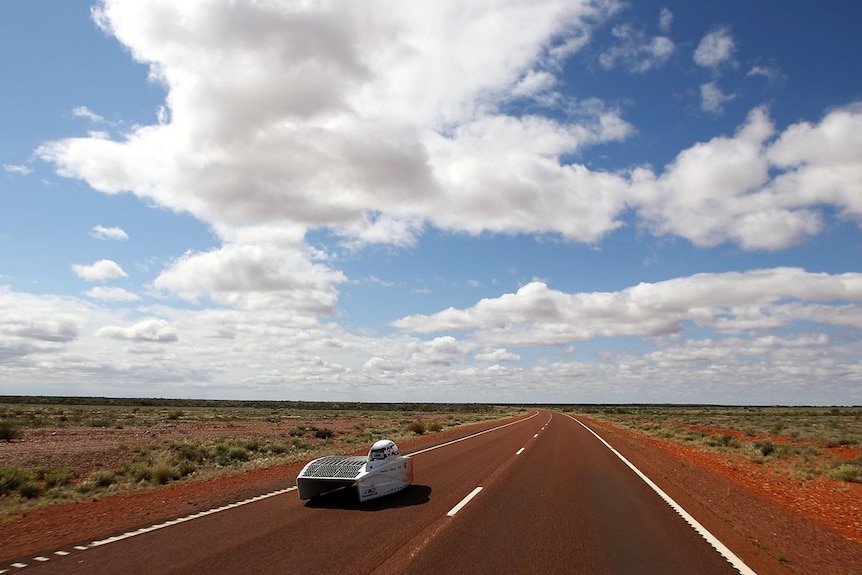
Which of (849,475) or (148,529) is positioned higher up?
(148,529)

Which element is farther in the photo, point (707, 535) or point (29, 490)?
point (29, 490)

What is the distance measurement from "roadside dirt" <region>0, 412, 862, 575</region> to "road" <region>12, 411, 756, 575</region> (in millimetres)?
768

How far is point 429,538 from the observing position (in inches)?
301

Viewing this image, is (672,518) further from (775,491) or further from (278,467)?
(278,467)

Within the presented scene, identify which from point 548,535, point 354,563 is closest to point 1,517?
point 354,563

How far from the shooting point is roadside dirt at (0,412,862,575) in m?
7.61

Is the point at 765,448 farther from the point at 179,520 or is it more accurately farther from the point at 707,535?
the point at 179,520

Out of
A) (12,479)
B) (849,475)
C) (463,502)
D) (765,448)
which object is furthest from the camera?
(765,448)

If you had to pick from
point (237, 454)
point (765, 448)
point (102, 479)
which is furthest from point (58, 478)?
point (765, 448)

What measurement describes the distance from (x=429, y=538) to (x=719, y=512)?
6434 mm

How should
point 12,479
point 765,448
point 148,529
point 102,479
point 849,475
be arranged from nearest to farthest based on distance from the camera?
1. point 148,529
2. point 12,479
3. point 102,479
4. point 849,475
5. point 765,448

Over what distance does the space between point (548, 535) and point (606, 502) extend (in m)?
3.54

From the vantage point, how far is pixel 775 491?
48.5 feet

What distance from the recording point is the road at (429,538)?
6410 millimetres
